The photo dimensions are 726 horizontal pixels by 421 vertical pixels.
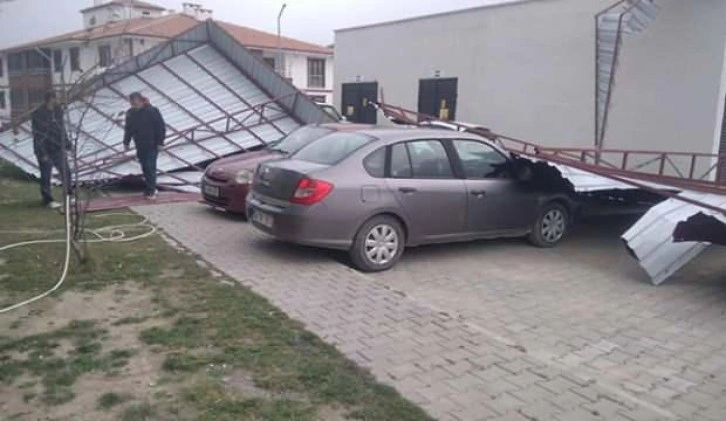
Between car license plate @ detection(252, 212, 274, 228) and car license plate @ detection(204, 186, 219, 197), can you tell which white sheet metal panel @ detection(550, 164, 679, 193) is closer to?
car license plate @ detection(252, 212, 274, 228)

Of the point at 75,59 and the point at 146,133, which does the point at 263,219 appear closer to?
the point at 75,59

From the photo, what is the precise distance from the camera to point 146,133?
33.8ft

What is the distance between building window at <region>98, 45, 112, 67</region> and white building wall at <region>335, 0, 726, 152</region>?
9408 millimetres

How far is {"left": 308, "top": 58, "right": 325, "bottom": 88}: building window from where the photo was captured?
4869 centimetres

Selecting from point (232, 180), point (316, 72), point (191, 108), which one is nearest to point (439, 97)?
point (191, 108)

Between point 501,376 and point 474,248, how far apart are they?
3.96 meters

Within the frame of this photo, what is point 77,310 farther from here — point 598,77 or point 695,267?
point 598,77

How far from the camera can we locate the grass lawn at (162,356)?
3428 mm

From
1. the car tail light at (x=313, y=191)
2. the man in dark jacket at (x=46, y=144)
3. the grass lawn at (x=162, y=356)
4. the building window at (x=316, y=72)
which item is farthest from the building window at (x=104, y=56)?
the building window at (x=316, y=72)

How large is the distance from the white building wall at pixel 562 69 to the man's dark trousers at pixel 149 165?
Answer: 811cm

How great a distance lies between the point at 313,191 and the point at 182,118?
8.46m

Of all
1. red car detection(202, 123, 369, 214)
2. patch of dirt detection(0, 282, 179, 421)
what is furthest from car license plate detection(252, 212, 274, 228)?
red car detection(202, 123, 369, 214)

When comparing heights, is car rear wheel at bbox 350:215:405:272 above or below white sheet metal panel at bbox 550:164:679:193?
below

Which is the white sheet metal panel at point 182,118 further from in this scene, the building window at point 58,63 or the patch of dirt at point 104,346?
the patch of dirt at point 104,346
